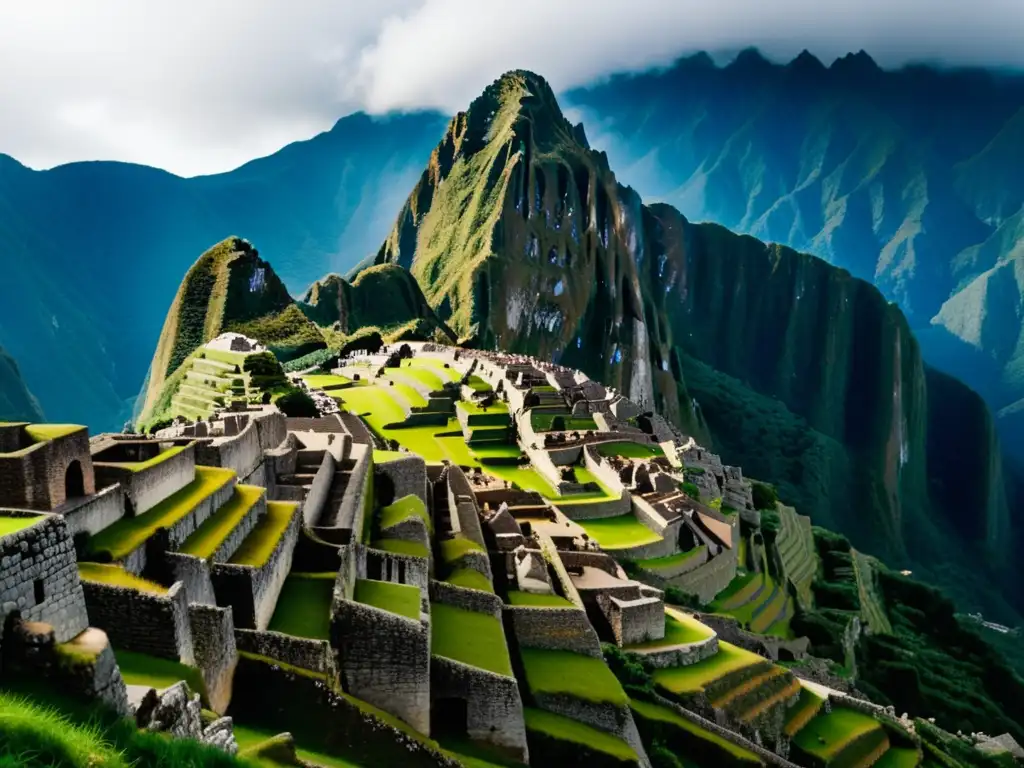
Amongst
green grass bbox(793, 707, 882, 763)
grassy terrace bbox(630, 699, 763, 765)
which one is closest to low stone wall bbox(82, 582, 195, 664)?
grassy terrace bbox(630, 699, 763, 765)

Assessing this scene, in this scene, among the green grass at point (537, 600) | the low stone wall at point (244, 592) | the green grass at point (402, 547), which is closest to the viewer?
the low stone wall at point (244, 592)

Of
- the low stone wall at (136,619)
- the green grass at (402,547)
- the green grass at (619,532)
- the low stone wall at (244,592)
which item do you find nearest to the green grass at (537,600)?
the green grass at (402,547)

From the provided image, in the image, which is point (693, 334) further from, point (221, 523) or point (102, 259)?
point (221, 523)

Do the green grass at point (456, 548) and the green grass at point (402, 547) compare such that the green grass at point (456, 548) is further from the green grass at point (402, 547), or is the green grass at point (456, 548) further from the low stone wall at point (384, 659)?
the low stone wall at point (384, 659)

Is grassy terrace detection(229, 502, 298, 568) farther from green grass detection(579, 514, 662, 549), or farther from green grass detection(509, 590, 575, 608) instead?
green grass detection(579, 514, 662, 549)

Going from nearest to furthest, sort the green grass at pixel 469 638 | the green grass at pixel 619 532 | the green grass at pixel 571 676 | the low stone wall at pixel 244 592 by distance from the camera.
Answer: the low stone wall at pixel 244 592, the green grass at pixel 469 638, the green grass at pixel 571 676, the green grass at pixel 619 532

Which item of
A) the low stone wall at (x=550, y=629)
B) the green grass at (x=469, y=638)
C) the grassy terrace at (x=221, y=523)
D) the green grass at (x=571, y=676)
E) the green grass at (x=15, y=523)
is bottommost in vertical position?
the green grass at (x=571, y=676)
